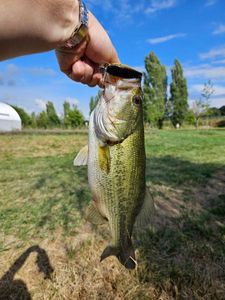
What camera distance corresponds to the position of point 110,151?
172 centimetres

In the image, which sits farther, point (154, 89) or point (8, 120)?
point (154, 89)

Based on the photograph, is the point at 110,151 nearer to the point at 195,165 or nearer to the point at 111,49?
the point at 111,49

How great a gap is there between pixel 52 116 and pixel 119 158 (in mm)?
37733

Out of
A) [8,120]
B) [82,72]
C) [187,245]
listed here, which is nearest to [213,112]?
[8,120]

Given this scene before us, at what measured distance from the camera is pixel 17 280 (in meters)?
3.23

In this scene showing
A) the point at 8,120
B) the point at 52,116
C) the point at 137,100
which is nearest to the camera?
the point at 137,100

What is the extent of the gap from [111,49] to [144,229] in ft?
8.92

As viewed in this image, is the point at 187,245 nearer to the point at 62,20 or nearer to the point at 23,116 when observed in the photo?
the point at 62,20

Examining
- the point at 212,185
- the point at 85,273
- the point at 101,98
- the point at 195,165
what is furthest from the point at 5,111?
the point at 101,98

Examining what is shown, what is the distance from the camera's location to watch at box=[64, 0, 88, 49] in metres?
1.63

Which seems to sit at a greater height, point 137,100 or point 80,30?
point 80,30

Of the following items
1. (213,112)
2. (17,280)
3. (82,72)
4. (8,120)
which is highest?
(82,72)

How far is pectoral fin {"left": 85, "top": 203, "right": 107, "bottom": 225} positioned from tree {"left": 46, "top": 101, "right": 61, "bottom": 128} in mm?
34061

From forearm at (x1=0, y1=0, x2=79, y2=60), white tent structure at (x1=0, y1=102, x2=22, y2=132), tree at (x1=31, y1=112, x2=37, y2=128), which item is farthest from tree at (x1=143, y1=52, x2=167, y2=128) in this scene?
forearm at (x1=0, y1=0, x2=79, y2=60)
